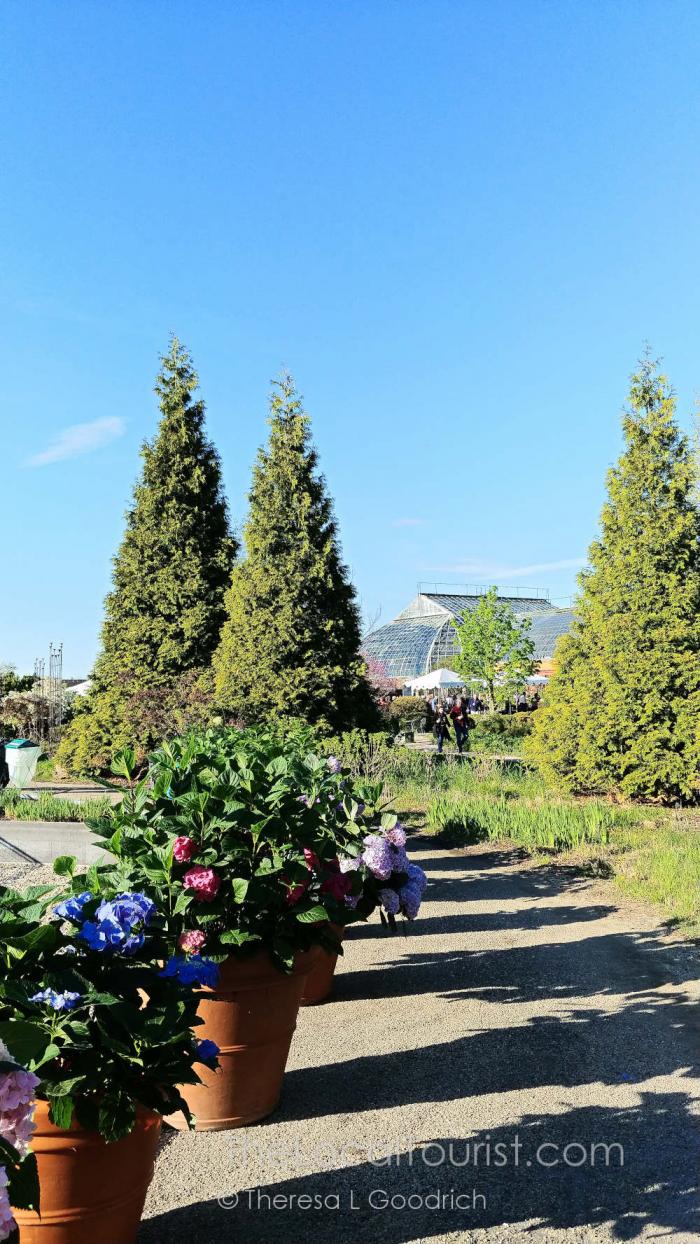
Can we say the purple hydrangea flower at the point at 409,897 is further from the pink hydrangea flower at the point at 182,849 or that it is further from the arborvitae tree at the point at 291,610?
the arborvitae tree at the point at 291,610

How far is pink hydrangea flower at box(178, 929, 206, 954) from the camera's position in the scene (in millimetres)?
2938

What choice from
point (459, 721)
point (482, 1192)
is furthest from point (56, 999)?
point (459, 721)

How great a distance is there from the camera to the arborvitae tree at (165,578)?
38.1 ft

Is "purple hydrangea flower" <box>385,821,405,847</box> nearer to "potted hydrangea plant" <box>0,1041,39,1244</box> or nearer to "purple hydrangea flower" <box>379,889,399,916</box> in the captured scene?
"purple hydrangea flower" <box>379,889,399,916</box>

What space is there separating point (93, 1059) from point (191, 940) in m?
0.91

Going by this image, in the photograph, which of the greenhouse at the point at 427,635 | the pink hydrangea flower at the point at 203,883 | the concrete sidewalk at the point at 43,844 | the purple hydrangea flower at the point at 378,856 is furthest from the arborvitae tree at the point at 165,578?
the greenhouse at the point at 427,635

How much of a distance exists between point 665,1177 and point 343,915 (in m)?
1.38

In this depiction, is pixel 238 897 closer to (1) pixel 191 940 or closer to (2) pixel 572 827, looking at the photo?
(1) pixel 191 940

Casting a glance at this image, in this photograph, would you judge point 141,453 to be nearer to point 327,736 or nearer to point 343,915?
point 327,736

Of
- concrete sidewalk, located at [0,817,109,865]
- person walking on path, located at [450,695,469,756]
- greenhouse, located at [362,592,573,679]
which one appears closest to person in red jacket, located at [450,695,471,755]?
person walking on path, located at [450,695,469,756]

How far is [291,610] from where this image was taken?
31.9 feet

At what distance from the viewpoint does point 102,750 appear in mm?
11492

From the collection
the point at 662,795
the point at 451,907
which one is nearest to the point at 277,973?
the point at 451,907

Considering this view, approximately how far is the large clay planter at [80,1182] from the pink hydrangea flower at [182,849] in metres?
0.98
